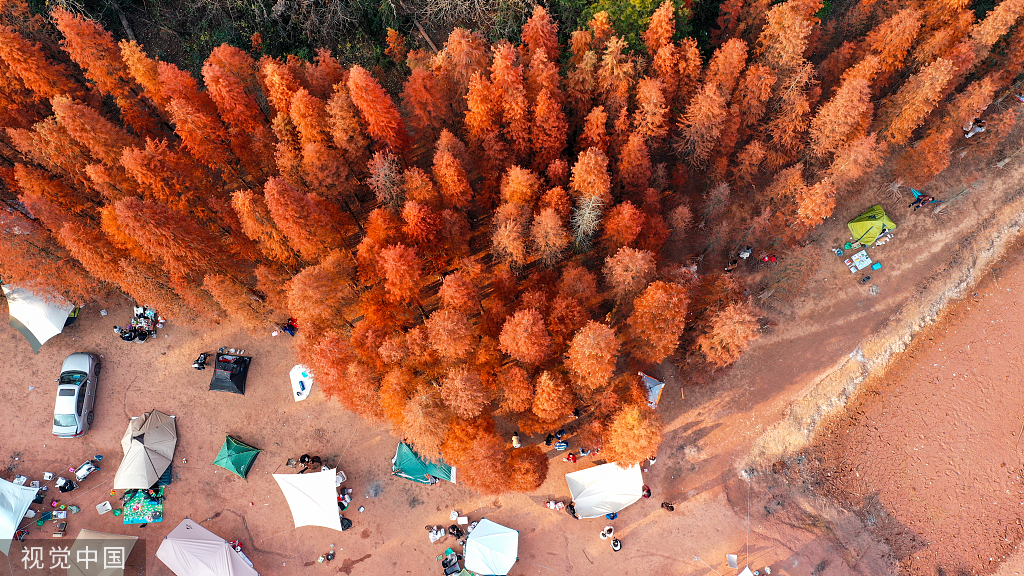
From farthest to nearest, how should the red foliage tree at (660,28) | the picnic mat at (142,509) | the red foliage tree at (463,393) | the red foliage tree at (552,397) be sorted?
the picnic mat at (142,509) → the red foliage tree at (660,28) → the red foliage tree at (552,397) → the red foliage tree at (463,393)

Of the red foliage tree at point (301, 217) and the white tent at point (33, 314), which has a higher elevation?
the red foliage tree at point (301, 217)

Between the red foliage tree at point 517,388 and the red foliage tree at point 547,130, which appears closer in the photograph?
the red foliage tree at point 517,388

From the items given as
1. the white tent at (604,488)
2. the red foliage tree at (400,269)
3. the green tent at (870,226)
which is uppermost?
the green tent at (870,226)

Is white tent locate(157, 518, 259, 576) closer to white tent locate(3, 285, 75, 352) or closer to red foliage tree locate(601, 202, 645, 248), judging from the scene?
white tent locate(3, 285, 75, 352)

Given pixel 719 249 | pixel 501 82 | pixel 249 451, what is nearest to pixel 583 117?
pixel 501 82

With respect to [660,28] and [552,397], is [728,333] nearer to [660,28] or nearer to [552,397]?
[552,397]

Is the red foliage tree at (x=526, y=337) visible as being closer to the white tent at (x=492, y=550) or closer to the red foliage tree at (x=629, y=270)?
the red foliage tree at (x=629, y=270)

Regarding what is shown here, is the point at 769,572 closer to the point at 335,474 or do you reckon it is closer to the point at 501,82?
the point at 335,474

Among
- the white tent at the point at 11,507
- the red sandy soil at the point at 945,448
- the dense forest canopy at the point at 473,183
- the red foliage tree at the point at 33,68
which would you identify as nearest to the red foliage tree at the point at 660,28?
the dense forest canopy at the point at 473,183
